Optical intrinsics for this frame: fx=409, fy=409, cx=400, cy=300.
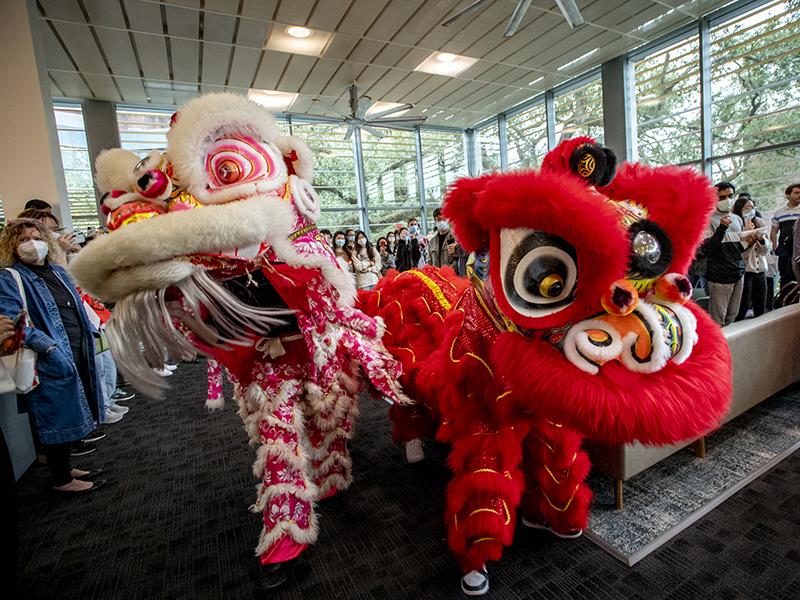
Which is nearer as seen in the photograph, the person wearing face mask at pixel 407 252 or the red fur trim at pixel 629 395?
the red fur trim at pixel 629 395

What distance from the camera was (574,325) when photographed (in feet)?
2.68

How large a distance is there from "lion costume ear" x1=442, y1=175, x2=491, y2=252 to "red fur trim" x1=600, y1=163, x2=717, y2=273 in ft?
1.00

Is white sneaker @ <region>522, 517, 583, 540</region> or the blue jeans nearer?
white sneaker @ <region>522, 517, 583, 540</region>

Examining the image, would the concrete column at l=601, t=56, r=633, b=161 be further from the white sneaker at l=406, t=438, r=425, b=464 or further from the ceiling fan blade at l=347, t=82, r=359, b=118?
the white sneaker at l=406, t=438, r=425, b=464

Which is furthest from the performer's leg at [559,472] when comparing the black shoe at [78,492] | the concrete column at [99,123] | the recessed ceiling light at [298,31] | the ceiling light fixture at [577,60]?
the concrete column at [99,123]

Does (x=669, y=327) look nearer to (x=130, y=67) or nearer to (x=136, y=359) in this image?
(x=136, y=359)

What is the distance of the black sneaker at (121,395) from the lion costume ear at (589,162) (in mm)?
3606

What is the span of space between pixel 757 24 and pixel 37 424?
25.4ft

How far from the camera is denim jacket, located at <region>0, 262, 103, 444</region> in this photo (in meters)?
1.76

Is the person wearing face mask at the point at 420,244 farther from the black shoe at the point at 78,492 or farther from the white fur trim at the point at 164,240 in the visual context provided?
the white fur trim at the point at 164,240

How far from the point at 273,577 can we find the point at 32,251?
175cm

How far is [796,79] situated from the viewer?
4.68m

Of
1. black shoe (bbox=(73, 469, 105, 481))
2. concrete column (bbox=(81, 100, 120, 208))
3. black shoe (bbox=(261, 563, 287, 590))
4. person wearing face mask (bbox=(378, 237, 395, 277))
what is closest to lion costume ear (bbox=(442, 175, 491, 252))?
black shoe (bbox=(261, 563, 287, 590))

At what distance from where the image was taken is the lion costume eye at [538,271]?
812 mm
